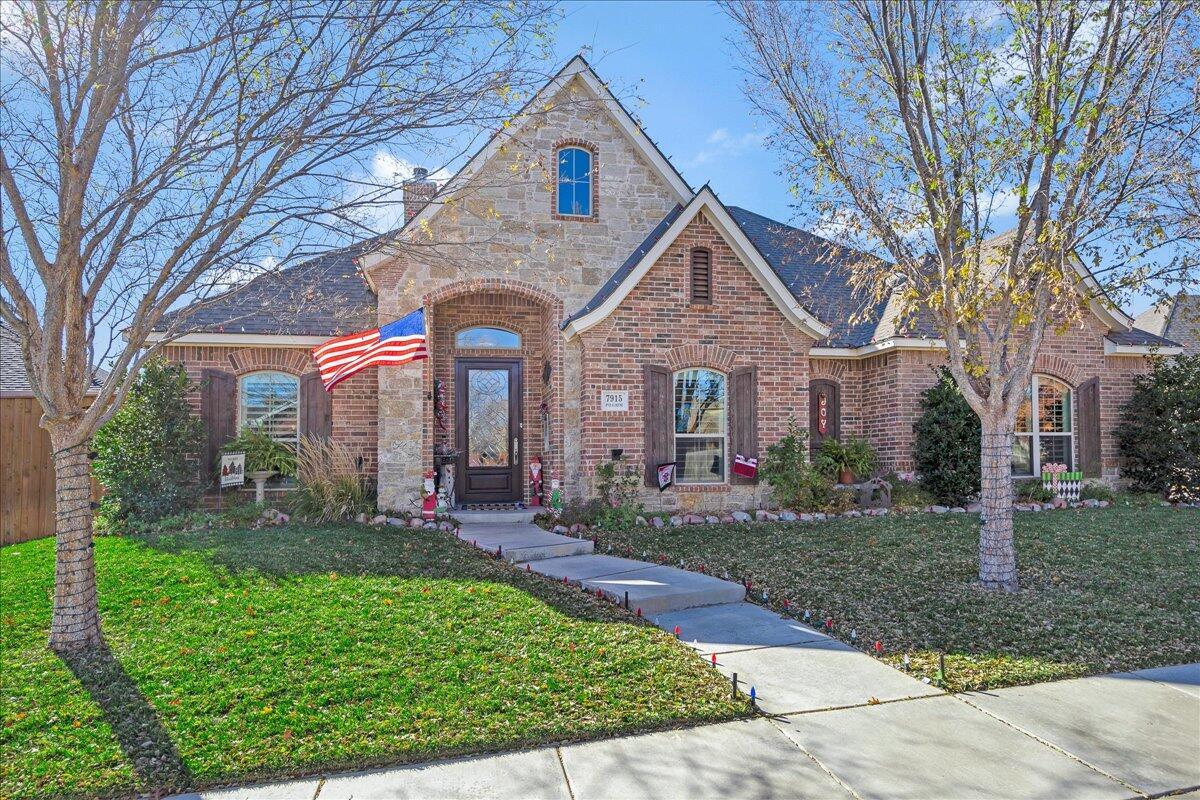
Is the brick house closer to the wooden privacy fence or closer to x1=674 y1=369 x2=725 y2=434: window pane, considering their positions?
x1=674 y1=369 x2=725 y2=434: window pane

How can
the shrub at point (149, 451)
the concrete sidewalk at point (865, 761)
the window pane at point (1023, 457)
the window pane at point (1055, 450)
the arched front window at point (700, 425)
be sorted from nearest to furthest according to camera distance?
the concrete sidewalk at point (865, 761) < the shrub at point (149, 451) < the arched front window at point (700, 425) < the window pane at point (1023, 457) < the window pane at point (1055, 450)

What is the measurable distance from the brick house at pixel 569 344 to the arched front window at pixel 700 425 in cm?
3

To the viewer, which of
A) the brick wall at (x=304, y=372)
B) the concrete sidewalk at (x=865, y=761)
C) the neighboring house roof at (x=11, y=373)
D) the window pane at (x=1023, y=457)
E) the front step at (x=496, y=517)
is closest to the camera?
the concrete sidewalk at (x=865, y=761)

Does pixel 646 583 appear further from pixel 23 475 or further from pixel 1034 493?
pixel 23 475

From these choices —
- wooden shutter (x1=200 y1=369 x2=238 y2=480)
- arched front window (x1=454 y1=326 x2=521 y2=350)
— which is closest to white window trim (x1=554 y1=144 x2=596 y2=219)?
arched front window (x1=454 y1=326 x2=521 y2=350)

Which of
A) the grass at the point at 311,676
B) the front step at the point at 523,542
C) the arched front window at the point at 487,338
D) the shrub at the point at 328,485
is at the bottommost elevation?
the grass at the point at 311,676

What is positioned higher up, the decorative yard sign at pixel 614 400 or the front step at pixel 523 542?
the decorative yard sign at pixel 614 400

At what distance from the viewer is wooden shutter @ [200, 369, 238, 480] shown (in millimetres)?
11531

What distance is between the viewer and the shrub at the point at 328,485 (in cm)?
1036

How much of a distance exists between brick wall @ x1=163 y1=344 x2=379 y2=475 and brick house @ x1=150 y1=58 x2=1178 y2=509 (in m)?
0.02

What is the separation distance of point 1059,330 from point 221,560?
808 cm

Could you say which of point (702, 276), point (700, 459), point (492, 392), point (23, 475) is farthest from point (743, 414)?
point (23, 475)

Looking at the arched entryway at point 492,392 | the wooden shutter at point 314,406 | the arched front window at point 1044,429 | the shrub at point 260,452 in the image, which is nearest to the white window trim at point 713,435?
the arched entryway at point 492,392

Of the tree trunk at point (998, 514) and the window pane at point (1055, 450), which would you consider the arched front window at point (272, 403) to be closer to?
the tree trunk at point (998, 514)
